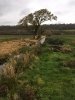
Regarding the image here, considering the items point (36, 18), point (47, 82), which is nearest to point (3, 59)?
point (47, 82)

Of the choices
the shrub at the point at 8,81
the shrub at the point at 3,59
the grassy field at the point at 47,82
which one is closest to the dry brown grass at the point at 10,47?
the shrub at the point at 3,59

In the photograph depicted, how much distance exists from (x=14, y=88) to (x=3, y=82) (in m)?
0.74

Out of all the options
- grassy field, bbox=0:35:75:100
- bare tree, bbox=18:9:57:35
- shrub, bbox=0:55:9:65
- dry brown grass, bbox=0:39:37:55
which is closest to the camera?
grassy field, bbox=0:35:75:100

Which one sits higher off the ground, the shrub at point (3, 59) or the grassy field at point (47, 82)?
the grassy field at point (47, 82)

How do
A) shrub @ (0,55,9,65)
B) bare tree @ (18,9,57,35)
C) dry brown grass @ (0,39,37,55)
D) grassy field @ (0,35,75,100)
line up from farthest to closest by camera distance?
bare tree @ (18,9,57,35) < dry brown grass @ (0,39,37,55) < shrub @ (0,55,9,65) < grassy field @ (0,35,75,100)

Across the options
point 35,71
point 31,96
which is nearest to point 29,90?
point 31,96

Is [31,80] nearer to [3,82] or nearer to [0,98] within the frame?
[3,82]

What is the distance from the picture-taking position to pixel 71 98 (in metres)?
13.1

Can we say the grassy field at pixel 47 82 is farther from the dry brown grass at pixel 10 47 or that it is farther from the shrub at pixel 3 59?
the dry brown grass at pixel 10 47

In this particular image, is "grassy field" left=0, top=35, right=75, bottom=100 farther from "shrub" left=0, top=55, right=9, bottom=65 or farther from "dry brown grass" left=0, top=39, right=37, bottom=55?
"dry brown grass" left=0, top=39, right=37, bottom=55

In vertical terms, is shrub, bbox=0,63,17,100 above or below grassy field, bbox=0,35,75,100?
above

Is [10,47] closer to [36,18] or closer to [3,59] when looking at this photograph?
[3,59]

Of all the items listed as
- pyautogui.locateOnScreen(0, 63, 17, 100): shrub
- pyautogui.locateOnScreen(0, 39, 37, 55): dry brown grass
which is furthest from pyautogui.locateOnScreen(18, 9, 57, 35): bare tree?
pyautogui.locateOnScreen(0, 63, 17, 100): shrub

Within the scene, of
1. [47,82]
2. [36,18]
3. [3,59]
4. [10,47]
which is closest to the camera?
[47,82]
